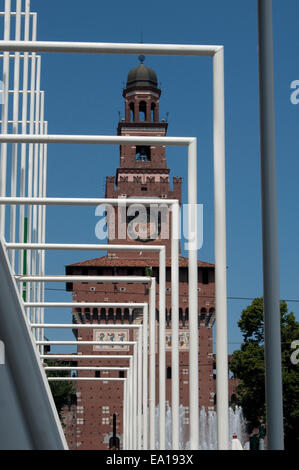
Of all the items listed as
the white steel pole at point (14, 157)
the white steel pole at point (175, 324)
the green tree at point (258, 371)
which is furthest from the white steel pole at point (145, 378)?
the green tree at point (258, 371)

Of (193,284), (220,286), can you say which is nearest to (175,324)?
(193,284)

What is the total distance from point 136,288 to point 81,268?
6965 millimetres

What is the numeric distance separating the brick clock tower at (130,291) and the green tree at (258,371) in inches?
722

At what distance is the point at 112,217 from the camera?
87.6 metres

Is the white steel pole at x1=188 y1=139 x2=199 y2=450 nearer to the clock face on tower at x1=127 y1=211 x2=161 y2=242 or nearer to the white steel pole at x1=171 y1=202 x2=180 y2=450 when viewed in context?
the white steel pole at x1=171 y1=202 x2=180 y2=450

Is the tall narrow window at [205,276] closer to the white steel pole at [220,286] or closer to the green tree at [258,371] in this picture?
the green tree at [258,371]

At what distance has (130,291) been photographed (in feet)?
281

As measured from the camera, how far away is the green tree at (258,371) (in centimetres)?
5441

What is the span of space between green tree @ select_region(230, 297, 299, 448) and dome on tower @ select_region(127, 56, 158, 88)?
131 feet

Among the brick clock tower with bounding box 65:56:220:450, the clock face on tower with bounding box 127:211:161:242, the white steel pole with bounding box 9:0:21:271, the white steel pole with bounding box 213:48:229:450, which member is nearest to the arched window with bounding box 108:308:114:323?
the brick clock tower with bounding box 65:56:220:450

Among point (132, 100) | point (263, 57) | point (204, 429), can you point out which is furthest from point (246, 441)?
point (263, 57)

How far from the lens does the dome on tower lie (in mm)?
94438

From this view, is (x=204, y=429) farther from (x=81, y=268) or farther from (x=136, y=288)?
(x=81, y=268)

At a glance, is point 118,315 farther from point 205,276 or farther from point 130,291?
point 205,276
